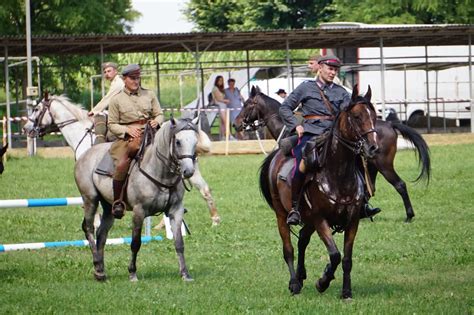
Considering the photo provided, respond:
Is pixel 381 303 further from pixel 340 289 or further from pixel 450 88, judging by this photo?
pixel 450 88

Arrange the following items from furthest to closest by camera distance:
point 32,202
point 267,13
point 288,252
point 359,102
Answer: point 267,13 < point 32,202 < point 288,252 < point 359,102

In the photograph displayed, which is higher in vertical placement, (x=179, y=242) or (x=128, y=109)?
(x=128, y=109)

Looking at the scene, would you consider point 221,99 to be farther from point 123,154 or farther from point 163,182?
point 163,182

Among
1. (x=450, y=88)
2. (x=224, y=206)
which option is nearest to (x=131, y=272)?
(x=224, y=206)

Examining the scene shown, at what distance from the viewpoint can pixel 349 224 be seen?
13.0m

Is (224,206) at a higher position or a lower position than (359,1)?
lower

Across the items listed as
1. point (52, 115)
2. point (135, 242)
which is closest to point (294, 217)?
point (135, 242)

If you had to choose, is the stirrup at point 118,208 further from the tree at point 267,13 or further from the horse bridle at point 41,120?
the tree at point 267,13

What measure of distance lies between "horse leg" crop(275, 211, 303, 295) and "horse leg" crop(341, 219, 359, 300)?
64 cm

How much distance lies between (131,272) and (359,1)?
181 feet

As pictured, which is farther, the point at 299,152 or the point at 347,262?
the point at 299,152

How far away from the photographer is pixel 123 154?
15.1 m

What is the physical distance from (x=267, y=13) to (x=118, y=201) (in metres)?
61.9

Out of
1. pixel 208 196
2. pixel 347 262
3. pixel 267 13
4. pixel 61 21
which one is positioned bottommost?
pixel 347 262
